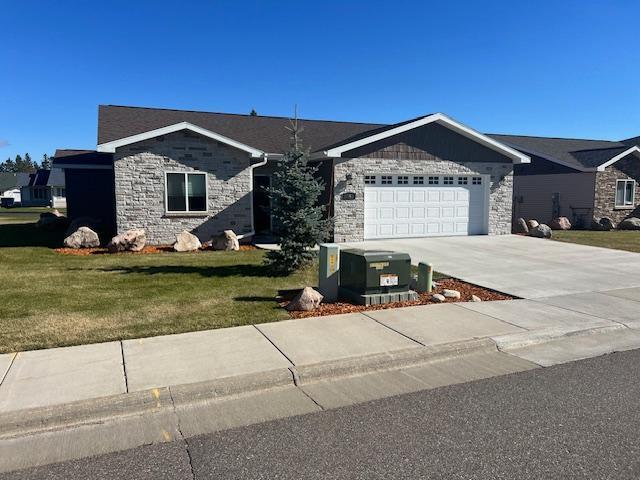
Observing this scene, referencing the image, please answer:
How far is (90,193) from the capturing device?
71.2 ft

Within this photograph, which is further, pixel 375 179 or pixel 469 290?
pixel 375 179

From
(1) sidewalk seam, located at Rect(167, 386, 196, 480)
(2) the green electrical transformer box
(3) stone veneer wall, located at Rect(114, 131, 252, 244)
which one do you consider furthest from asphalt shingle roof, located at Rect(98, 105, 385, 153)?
(1) sidewalk seam, located at Rect(167, 386, 196, 480)

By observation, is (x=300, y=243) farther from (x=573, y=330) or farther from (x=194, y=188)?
(x=194, y=188)

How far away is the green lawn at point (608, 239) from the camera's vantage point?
17445 mm

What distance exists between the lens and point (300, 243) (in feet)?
35.4

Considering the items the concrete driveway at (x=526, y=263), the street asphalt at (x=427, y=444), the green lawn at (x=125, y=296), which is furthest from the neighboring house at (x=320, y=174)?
the street asphalt at (x=427, y=444)

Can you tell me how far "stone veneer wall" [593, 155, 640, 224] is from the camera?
81.8ft

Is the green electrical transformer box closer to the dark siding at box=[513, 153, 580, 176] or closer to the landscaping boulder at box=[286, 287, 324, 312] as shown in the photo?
the landscaping boulder at box=[286, 287, 324, 312]

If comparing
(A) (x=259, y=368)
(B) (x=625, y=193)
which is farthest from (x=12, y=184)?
(A) (x=259, y=368)

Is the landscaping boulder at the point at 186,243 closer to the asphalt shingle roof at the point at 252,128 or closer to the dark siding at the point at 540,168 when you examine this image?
the asphalt shingle roof at the point at 252,128

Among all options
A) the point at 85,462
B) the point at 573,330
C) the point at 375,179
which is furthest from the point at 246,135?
the point at 85,462

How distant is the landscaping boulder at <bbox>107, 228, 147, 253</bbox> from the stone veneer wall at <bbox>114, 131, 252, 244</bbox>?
130cm

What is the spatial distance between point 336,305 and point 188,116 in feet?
50.0

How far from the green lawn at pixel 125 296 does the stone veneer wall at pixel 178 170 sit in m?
3.07
